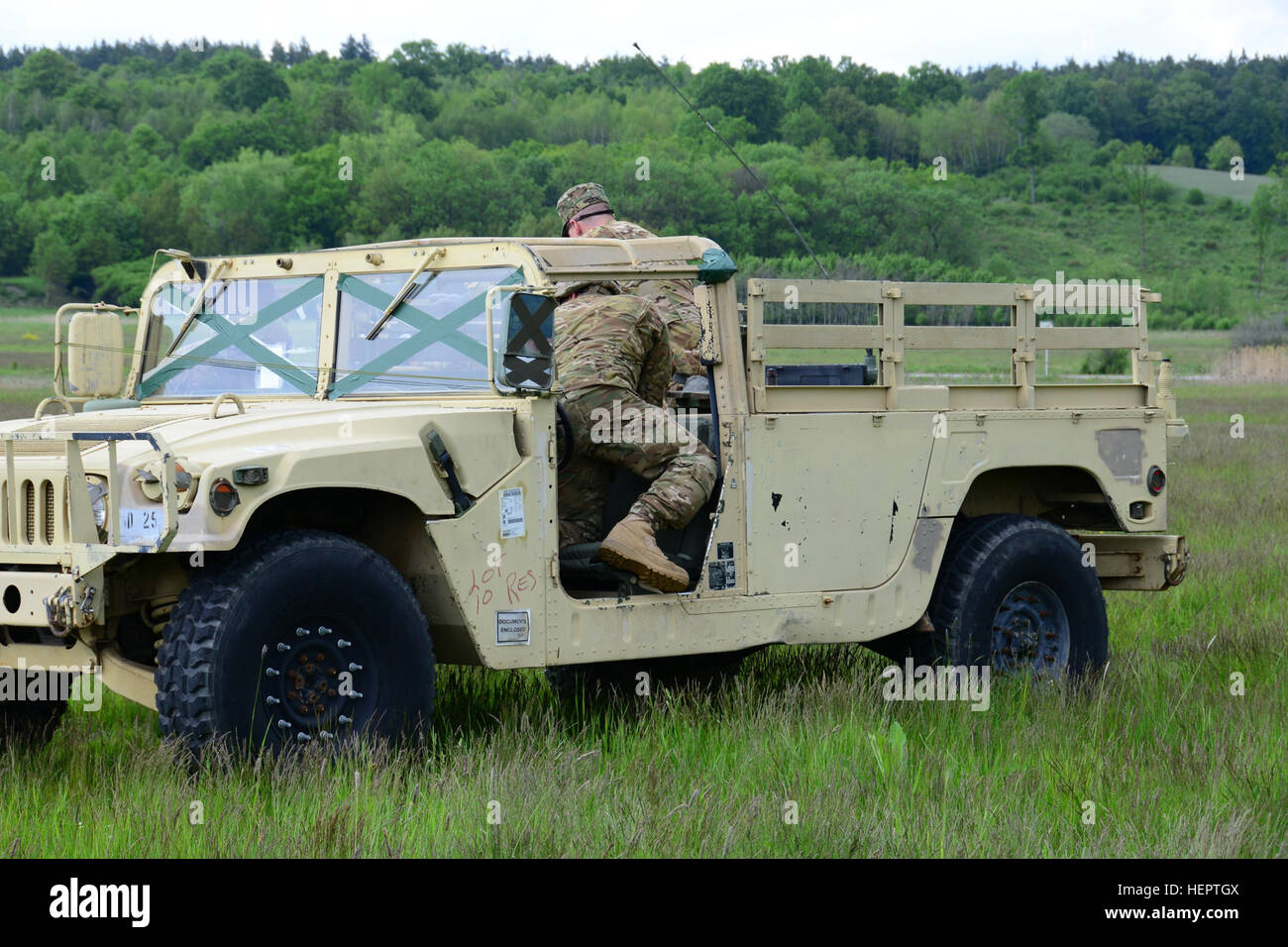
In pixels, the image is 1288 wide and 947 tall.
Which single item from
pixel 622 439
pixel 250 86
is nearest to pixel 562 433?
pixel 622 439

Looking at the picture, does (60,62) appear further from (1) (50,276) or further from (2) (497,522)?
(2) (497,522)

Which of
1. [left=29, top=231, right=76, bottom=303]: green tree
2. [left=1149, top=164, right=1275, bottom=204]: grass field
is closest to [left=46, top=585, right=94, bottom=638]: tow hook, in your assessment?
[left=29, top=231, right=76, bottom=303]: green tree

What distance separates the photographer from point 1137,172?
12350 cm

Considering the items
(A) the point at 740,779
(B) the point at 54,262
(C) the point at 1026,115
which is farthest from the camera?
(C) the point at 1026,115

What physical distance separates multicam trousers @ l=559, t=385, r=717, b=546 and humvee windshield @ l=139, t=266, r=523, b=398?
0.42 meters

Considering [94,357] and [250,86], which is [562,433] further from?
[250,86]

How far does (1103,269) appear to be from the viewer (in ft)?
376

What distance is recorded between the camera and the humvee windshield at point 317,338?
5.86 m

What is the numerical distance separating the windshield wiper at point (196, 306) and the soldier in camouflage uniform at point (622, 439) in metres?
1.56

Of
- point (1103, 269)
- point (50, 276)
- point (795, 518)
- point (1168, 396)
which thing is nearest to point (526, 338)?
point (795, 518)

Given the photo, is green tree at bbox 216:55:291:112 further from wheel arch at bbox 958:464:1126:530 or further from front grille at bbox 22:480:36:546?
front grille at bbox 22:480:36:546

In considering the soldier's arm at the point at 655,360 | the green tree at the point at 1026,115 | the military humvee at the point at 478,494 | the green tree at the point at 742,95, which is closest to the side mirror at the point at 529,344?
the military humvee at the point at 478,494

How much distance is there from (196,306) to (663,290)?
1.99 m

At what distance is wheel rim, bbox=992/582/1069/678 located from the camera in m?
7.24
